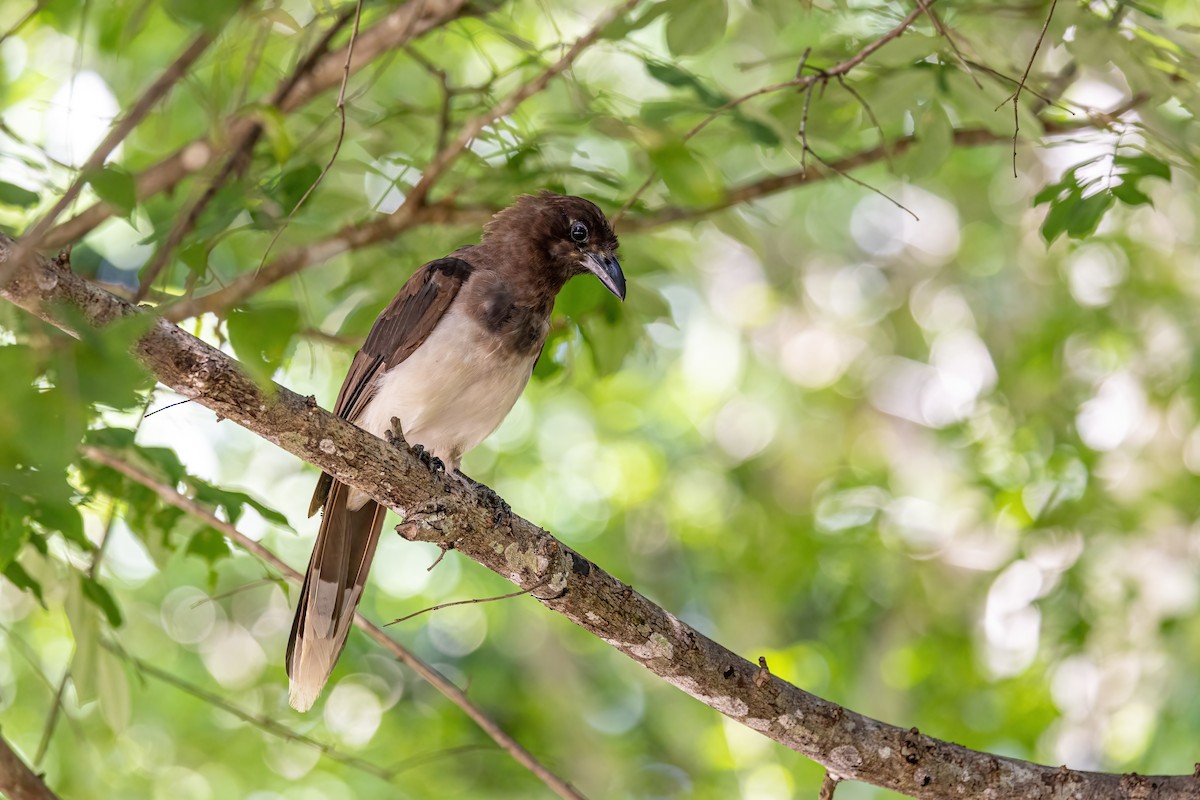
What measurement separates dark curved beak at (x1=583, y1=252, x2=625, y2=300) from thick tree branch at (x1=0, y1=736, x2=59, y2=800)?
2216 millimetres

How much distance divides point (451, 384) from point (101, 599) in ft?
4.16

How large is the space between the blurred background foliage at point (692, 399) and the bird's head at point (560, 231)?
10cm

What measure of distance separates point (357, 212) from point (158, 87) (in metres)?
1.02

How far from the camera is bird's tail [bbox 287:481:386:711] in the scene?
395 cm

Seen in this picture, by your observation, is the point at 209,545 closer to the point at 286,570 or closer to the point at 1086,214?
the point at 286,570

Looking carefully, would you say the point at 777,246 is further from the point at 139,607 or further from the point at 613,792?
the point at 139,607

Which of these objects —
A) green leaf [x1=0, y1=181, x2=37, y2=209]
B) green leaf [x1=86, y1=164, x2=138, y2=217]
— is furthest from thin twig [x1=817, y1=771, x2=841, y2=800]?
green leaf [x1=0, y1=181, x2=37, y2=209]

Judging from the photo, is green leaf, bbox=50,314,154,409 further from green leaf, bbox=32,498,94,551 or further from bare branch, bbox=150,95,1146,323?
bare branch, bbox=150,95,1146,323

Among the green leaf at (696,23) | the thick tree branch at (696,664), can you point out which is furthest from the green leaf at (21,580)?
the green leaf at (696,23)

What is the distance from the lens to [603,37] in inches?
142

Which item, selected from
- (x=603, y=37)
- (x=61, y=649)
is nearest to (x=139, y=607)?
(x=61, y=649)

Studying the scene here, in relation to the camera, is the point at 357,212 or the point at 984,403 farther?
the point at 984,403

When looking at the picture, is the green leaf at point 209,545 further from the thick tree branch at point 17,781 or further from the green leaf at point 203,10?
the green leaf at point 203,10

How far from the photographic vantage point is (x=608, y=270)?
4035mm
